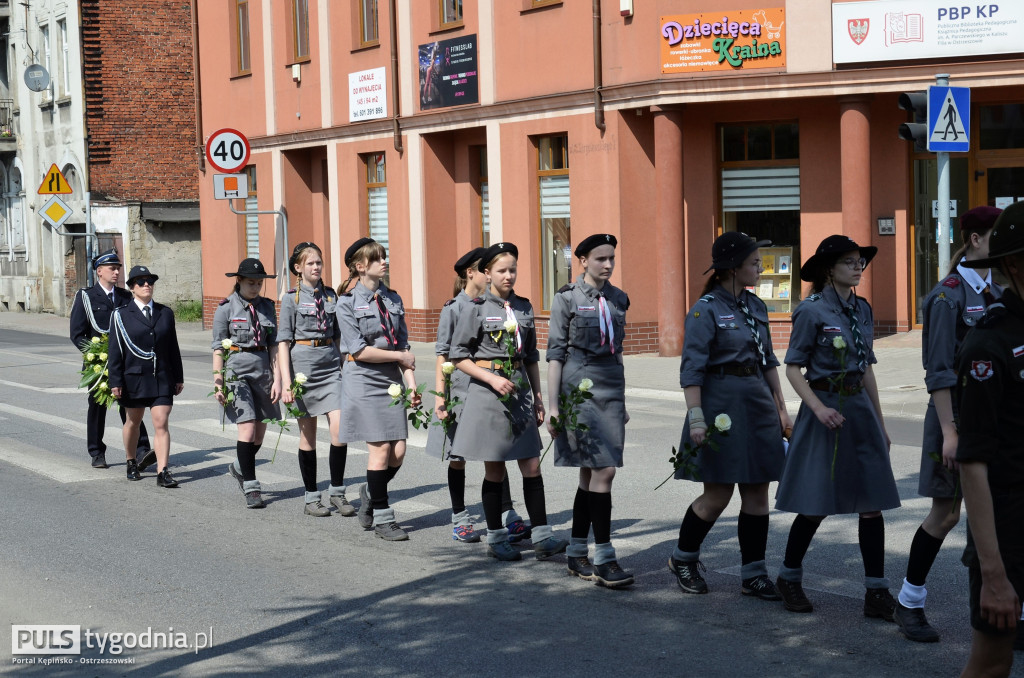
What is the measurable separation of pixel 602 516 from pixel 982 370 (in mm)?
3440

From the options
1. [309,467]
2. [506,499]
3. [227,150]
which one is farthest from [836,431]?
[227,150]

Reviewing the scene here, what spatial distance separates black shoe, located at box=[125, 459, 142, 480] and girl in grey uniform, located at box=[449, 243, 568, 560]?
13.6 feet

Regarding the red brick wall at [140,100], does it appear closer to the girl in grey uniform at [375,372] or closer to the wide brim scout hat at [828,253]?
the girl in grey uniform at [375,372]

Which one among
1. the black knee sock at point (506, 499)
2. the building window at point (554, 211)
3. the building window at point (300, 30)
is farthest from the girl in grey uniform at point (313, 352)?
the building window at point (300, 30)

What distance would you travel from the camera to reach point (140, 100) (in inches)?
1382

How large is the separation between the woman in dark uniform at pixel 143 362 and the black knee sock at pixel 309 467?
5.46 feet

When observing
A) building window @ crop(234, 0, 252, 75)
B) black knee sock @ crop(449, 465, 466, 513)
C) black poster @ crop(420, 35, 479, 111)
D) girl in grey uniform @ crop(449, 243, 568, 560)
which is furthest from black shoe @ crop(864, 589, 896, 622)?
building window @ crop(234, 0, 252, 75)

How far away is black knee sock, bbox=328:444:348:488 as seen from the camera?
899 cm

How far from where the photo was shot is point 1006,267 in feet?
12.2

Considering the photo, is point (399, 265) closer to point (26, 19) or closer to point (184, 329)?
point (184, 329)

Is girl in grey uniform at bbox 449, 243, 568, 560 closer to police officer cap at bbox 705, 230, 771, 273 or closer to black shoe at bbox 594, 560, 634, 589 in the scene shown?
black shoe at bbox 594, 560, 634, 589

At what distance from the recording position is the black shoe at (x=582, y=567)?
23.2 ft

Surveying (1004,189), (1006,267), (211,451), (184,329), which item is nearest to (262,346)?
(211,451)

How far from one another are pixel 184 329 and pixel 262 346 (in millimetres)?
20495
